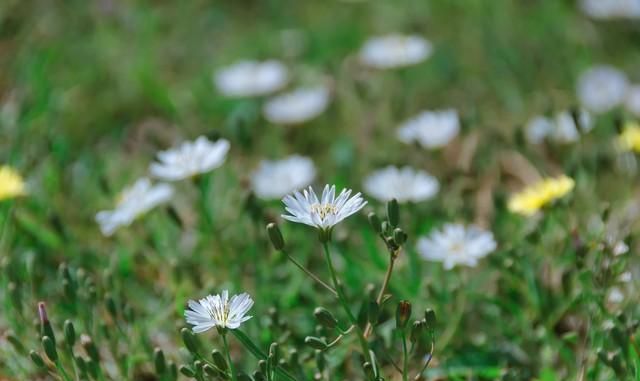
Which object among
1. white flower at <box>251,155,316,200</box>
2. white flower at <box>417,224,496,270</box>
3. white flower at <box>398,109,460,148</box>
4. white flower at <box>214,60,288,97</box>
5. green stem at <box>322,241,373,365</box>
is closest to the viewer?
green stem at <box>322,241,373,365</box>

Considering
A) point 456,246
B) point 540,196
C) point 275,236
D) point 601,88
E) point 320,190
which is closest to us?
point 275,236

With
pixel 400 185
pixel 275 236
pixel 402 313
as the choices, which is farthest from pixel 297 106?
pixel 402 313

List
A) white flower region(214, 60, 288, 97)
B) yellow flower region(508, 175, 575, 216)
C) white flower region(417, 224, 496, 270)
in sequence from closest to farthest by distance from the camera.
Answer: white flower region(417, 224, 496, 270) → yellow flower region(508, 175, 575, 216) → white flower region(214, 60, 288, 97)

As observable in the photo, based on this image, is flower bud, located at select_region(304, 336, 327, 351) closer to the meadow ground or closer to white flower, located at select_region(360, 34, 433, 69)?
the meadow ground

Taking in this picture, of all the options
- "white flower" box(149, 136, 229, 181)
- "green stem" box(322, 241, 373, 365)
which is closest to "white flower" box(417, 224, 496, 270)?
"green stem" box(322, 241, 373, 365)

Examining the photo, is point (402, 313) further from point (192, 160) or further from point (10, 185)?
point (10, 185)

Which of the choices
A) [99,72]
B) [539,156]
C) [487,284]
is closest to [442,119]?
[539,156]
